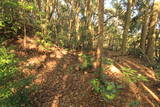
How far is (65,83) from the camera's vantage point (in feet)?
20.7

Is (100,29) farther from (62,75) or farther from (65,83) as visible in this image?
(62,75)

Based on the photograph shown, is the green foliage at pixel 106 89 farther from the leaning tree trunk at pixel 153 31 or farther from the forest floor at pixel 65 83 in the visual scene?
the leaning tree trunk at pixel 153 31

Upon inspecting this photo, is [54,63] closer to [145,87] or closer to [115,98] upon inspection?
[115,98]

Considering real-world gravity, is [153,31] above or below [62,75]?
above

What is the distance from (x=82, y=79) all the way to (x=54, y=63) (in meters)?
2.22

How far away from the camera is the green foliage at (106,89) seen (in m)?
5.20

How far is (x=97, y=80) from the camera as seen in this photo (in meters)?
5.60

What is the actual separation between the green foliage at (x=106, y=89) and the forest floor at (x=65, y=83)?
0.18 metres

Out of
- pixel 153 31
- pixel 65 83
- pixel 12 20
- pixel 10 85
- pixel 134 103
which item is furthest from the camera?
pixel 153 31

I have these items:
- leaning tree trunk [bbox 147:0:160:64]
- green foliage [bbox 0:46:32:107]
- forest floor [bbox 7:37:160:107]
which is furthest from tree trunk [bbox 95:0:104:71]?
leaning tree trunk [bbox 147:0:160:64]

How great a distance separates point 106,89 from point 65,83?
1.99 m

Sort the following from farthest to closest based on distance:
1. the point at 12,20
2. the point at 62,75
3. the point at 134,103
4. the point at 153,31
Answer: the point at 153,31 < the point at 12,20 < the point at 62,75 < the point at 134,103

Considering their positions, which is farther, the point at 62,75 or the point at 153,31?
the point at 153,31

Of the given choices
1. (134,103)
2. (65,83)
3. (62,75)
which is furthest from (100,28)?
(134,103)
